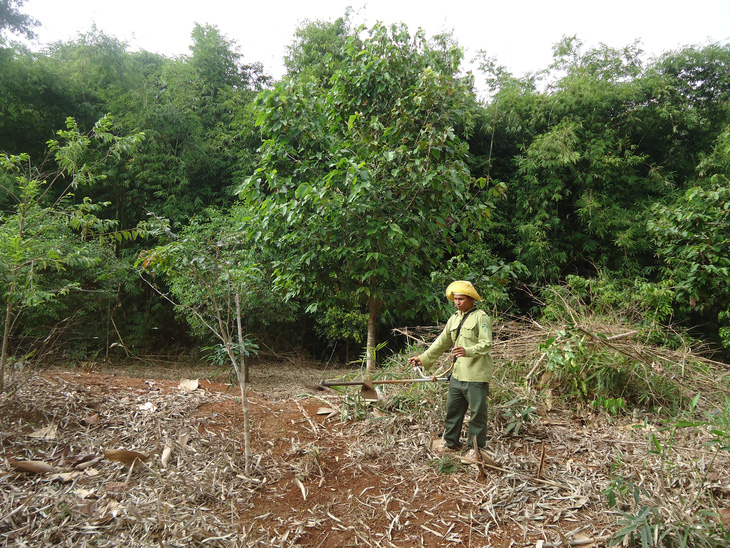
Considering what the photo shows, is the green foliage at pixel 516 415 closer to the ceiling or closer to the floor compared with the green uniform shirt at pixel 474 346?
closer to the floor

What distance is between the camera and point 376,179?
390cm

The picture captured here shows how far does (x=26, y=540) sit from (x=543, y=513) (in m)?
2.56

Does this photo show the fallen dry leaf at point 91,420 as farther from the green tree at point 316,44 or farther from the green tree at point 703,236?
the green tree at point 316,44

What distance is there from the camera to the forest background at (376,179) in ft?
13.6

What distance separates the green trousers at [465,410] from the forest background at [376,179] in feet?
4.10

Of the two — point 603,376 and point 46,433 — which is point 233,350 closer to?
point 46,433

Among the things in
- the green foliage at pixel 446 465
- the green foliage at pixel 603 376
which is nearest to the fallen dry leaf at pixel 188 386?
the green foliage at pixel 446 465

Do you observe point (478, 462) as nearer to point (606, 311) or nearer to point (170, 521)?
point (170, 521)

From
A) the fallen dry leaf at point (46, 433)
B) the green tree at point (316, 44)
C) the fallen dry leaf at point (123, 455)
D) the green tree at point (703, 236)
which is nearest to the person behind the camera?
the fallen dry leaf at point (123, 455)

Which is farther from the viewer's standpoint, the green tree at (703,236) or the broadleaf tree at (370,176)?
the green tree at (703,236)

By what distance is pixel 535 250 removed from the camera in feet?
26.4

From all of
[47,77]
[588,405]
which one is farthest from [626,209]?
[47,77]

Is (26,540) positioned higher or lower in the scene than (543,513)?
lower

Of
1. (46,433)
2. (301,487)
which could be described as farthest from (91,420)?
(301,487)
